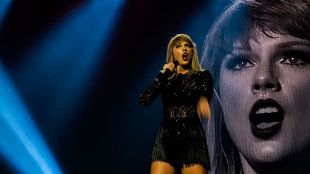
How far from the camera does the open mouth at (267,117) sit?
3203 millimetres

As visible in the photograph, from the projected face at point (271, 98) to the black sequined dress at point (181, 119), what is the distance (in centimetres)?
40

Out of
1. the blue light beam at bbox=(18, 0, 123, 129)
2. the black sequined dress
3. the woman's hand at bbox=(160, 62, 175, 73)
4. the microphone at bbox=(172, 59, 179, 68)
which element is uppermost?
the blue light beam at bbox=(18, 0, 123, 129)

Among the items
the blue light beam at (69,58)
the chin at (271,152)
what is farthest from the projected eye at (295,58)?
the blue light beam at (69,58)

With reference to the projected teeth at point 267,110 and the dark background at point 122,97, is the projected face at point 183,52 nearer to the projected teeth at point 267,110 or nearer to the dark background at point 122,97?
the projected teeth at point 267,110

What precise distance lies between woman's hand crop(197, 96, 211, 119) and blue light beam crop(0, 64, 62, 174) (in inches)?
52.4

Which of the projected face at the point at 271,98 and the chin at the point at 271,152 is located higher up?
the projected face at the point at 271,98

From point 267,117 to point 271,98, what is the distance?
0.12 m

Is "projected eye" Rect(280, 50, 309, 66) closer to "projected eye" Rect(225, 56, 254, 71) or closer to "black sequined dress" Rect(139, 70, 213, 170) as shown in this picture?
"projected eye" Rect(225, 56, 254, 71)

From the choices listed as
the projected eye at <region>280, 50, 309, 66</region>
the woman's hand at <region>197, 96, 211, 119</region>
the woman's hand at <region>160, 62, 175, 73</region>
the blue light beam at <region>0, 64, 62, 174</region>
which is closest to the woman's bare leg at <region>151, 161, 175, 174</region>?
the woman's hand at <region>197, 96, 211, 119</region>

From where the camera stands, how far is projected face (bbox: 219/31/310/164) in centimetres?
320

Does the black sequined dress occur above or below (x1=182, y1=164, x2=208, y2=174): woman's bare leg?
above

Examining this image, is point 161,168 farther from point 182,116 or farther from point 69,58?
point 69,58

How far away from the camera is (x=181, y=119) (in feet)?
9.78

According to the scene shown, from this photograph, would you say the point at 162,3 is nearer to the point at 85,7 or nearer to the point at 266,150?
the point at 85,7
